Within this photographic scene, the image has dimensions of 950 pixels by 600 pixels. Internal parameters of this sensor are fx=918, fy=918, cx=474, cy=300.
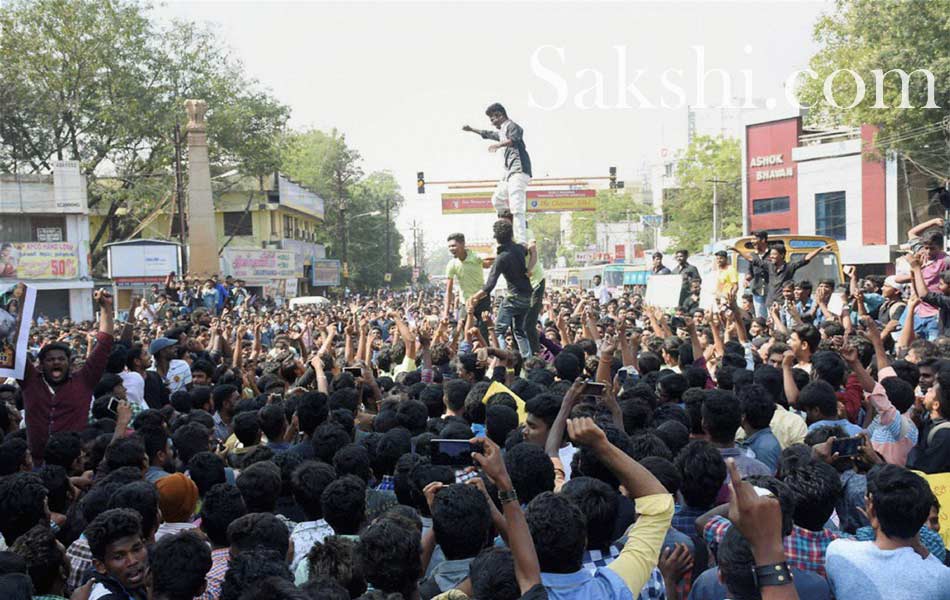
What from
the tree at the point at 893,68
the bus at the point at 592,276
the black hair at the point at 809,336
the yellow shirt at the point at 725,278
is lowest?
the bus at the point at 592,276

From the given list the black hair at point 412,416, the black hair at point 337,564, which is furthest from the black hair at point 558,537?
the black hair at point 412,416

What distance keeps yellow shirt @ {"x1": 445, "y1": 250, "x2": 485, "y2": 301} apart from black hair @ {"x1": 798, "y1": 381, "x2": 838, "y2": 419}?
7.23m

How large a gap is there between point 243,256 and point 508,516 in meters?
43.8

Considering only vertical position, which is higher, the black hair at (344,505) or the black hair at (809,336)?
the black hair at (809,336)

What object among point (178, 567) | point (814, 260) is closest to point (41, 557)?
point (178, 567)

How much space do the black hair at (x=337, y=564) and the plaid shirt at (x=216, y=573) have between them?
36 centimetres

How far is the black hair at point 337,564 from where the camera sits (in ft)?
12.5

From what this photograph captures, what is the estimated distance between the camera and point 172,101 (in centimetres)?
4084

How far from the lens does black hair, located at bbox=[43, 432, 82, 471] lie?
5832 mm

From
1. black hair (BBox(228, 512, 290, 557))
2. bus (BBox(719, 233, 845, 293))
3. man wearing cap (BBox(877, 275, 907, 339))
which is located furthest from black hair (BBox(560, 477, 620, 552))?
bus (BBox(719, 233, 845, 293))

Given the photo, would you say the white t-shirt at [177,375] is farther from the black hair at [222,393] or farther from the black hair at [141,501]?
the black hair at [141,501]

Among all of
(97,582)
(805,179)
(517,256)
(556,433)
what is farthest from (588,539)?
(805,179)

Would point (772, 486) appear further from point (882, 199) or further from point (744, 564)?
point (882, 199)

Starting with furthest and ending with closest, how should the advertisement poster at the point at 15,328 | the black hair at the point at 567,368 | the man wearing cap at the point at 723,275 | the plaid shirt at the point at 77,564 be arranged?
the man wearing cap at the point at 723,275 → the black hair at the point at 567,368 → the advertisement poster at the point at 15,328 → the plaid shirt at the point at 77,564
